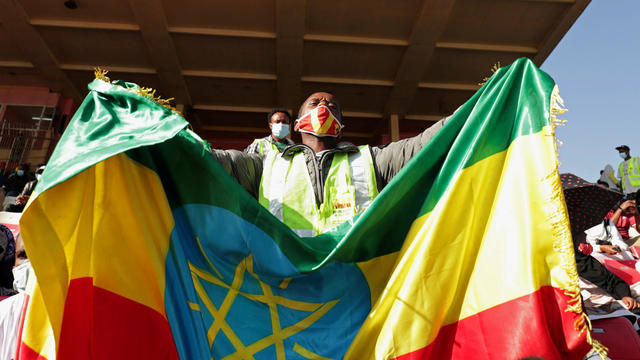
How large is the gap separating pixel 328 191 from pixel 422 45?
299 inches

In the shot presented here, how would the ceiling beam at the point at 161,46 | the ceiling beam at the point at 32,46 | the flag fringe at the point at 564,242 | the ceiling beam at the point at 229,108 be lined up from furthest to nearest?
the ceiling beam at the point at 229,108, the ceiling beam at the point at 32,46, the ceiling beam at the point at 161,46, the flag fringe at the point at 564,242

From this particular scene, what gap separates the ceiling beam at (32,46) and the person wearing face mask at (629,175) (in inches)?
513

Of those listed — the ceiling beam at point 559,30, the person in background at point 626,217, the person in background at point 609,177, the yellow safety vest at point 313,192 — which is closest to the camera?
the yellow safety vest at point 313,192

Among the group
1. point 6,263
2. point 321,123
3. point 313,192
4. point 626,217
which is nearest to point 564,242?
point 313,192

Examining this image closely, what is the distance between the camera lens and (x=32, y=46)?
30.2 feet

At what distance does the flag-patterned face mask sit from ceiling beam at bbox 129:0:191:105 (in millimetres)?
6949

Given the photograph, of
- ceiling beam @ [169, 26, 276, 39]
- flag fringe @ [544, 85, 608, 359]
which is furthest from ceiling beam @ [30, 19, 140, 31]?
flag fringe @ [544, 85, 608, 359]

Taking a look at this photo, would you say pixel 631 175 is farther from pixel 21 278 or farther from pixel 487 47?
pixel 21 278

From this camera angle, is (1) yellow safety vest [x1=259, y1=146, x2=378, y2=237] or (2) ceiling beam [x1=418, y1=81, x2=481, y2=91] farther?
(2) ceiling beam [x1=418, y1=81, x2=481, y2=91]

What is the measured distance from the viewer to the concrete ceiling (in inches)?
327

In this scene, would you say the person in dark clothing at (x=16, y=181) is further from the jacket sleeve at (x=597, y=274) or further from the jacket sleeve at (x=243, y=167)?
the jacket sleeve at (x=597, y=274)

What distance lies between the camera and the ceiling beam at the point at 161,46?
8227 millimetres

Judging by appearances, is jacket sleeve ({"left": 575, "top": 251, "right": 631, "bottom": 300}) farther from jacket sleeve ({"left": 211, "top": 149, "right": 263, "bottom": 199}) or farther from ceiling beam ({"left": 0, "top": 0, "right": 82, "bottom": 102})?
ceiling beam ({"left": 0, "top": 0, "right": 82, "bottom": 102})

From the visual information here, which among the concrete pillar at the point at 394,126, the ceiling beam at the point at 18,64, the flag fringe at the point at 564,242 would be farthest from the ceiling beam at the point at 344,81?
the flag fringe at the point at 564,242
